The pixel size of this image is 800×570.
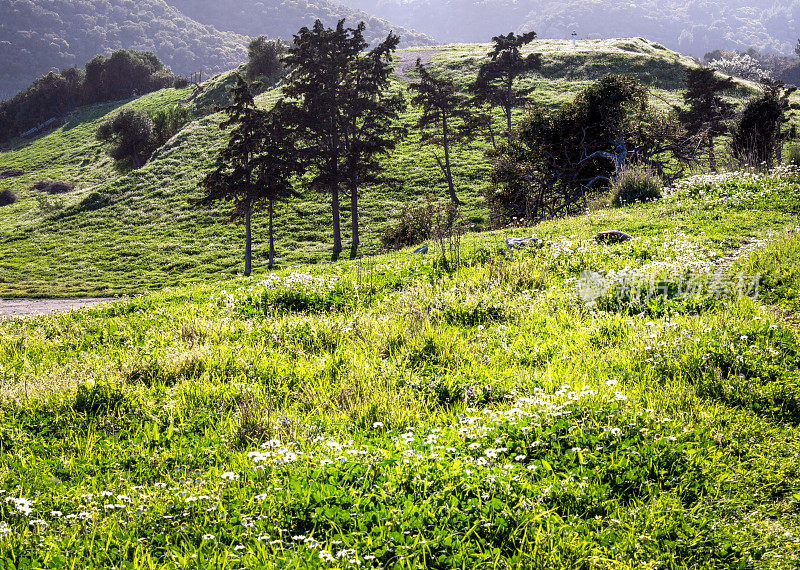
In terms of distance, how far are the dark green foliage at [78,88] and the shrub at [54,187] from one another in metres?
49.4

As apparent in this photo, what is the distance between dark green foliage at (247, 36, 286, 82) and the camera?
77.3 metres

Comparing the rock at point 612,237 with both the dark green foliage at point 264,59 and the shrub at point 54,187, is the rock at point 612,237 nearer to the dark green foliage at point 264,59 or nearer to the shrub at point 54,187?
the shrub at point 54,187

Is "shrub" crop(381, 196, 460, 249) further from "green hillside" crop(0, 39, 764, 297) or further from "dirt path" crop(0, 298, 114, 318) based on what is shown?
"dirt path" crop(0, 298, 114, 318)

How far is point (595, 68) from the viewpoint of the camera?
66.6m

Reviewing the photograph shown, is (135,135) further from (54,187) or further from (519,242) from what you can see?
(519,242)

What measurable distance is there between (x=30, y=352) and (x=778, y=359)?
10.4 m

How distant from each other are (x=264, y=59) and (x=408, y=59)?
77.3 feet

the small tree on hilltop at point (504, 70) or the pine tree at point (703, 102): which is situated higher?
the small tree on hilltop at point (504, 70)

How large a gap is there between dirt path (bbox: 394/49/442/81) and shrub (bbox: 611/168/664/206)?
59202 millimetres

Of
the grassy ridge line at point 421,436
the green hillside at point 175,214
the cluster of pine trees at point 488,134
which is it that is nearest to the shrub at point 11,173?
the green hillside at point 175,214

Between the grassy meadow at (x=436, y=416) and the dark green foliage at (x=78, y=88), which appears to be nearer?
the grassy meadow at (x=436, y=416)

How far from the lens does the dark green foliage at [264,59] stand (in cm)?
7731

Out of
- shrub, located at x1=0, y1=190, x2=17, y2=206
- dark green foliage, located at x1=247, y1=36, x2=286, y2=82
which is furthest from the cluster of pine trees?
dark green foliage, located at x1=247, y1=36, x2=286, y2=82

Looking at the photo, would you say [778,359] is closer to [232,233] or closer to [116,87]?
[232,233]
